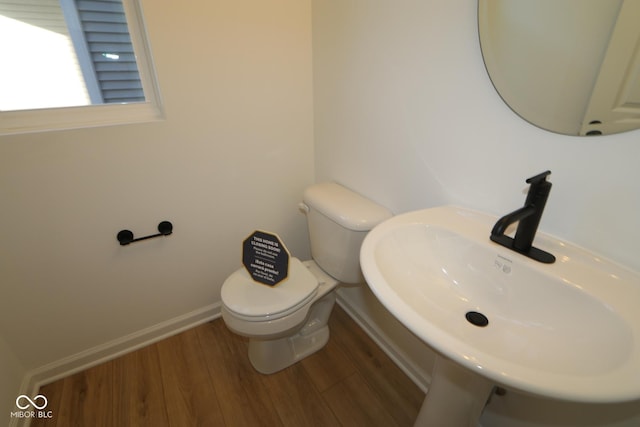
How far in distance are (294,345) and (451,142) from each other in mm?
1175

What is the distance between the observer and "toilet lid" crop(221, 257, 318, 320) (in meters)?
1.17

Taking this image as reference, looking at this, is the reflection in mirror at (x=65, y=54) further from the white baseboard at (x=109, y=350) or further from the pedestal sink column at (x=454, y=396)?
the pedestal sink column at (x=454, y=396)

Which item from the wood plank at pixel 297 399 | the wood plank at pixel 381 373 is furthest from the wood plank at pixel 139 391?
the wood plank at pixel 381 373

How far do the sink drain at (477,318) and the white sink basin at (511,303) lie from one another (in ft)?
0.04

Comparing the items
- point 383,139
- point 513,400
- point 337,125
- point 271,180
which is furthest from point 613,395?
point 271,180

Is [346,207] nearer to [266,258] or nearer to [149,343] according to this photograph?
[266,258]

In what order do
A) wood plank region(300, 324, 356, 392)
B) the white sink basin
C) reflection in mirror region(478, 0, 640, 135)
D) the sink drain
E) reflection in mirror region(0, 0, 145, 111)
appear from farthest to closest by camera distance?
1. wood plank region(300, 324, 356, 392)
2. reflection in mirror region(0, 0, 145, 111)
3. the sink drain
4. reflection in mirror region(478, 0, 640, 135)
5. the white sink basin

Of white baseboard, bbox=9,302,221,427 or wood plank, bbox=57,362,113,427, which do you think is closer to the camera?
wood plank, bbox=57,362,113,427

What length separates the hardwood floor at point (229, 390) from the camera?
1.24m

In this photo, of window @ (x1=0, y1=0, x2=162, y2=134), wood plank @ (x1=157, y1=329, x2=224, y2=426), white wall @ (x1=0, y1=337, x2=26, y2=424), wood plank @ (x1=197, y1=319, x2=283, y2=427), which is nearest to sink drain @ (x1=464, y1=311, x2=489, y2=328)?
wood plank @ (x1=197, y1=319, x2=283, y2=427)

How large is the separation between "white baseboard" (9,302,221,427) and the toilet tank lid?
900 mm

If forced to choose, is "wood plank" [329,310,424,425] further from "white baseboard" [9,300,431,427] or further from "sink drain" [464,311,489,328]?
"sink drain" [464,311,489,328]

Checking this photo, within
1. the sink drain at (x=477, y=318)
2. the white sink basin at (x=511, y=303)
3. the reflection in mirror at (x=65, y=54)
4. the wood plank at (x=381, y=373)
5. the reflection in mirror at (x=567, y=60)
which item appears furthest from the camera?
the wood plank at (x=381, y=373)

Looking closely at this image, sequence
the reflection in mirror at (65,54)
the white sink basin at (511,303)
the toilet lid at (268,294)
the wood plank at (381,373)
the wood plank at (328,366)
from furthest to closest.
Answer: the wood plank at (328,366) → the wood plank at (381,373) → the toilet lid at (268,294) → the reflection in mirror at (65,54) → the white sink basin at (511,303)
